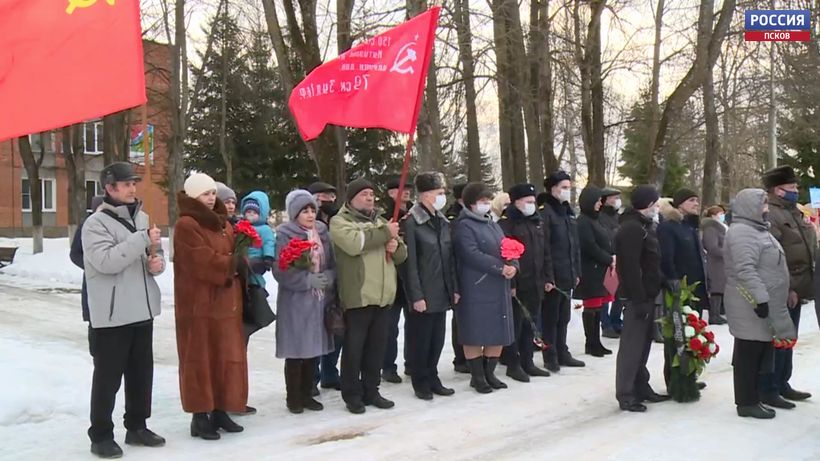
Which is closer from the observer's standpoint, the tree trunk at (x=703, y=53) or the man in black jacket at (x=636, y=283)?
the man in black jacket at (x=636, y=283)

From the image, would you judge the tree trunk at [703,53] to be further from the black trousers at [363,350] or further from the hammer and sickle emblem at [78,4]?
the hammer and sickle emblem at [78,4]

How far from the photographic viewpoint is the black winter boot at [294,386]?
678 cm

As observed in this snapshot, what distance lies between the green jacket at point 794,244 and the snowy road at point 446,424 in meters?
1.08

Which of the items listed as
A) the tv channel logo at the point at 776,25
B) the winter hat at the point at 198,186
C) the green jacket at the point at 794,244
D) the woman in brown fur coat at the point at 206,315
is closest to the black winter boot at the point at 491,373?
the woman in brown fur coat at the point at 206,315

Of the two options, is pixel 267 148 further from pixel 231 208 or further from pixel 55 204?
pixel 231 208

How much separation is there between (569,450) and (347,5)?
1156 centimetres

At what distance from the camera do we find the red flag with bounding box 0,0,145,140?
453 cm

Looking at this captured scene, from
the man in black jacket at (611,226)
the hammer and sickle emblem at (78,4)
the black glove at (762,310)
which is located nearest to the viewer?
the hammer and sickle emblem at (78,4)

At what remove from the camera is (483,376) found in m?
7.59

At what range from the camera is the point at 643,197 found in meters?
6.87

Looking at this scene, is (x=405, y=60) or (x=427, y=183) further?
(x=427, y=183)

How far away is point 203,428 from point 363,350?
162 cm

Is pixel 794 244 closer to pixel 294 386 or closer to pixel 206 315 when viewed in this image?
pixel 294 386

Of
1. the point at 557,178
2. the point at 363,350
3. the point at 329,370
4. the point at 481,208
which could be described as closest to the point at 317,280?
the point at 363,350
